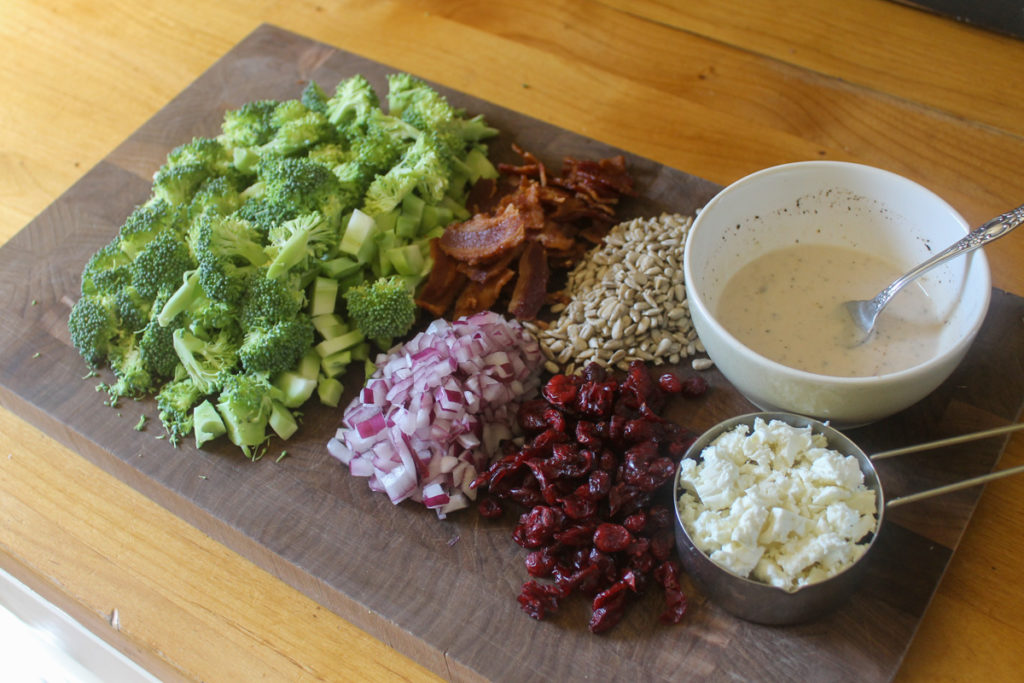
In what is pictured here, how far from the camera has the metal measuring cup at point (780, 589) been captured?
6.45 ft

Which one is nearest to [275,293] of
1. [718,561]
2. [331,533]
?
[331,533]

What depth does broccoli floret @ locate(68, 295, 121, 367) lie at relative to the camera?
267cm

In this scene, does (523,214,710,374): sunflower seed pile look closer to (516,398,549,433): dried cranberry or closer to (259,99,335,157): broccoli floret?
(516,398,549,433): dried cranberry

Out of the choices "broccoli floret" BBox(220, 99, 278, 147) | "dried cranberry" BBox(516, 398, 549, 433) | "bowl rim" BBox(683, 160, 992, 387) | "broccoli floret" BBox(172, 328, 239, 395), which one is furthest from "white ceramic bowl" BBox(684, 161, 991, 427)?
"broccoli floret" BBox(220, 99, 278, 147)

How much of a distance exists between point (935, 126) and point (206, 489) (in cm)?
263

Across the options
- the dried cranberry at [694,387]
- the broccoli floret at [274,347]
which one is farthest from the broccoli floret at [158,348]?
the dried cranberry at [694,387]

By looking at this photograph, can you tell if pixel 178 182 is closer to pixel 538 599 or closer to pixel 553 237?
pixel 553 237

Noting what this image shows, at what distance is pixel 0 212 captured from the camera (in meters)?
3.31

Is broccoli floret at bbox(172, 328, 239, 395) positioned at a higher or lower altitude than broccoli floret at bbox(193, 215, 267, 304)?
lower

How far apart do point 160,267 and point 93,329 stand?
257 millimetres

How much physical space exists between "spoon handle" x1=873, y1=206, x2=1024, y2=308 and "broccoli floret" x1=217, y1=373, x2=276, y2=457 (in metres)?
1.65

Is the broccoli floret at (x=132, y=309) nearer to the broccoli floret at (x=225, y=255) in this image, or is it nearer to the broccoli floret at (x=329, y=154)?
the broccoli floret at (x=225, y=255)

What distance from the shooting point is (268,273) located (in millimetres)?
2592

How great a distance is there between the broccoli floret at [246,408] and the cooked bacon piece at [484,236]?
2.18 feet
